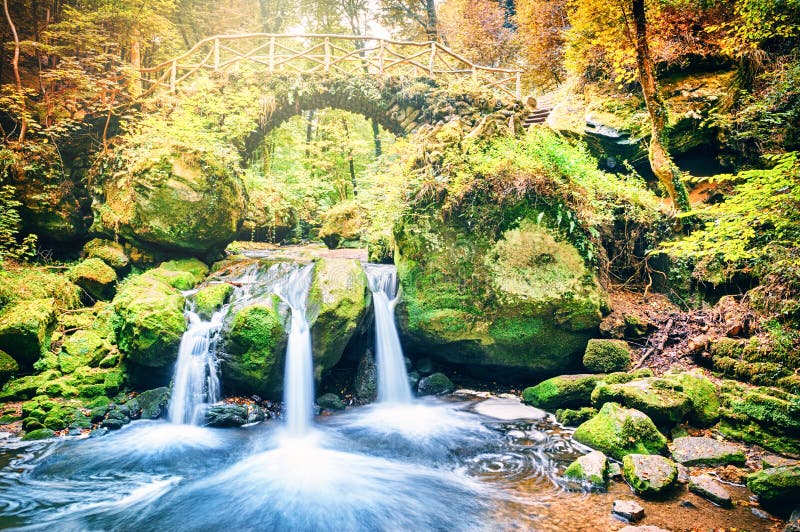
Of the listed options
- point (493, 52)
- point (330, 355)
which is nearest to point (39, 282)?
point (330, 355)

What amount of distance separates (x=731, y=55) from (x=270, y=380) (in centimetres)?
1049

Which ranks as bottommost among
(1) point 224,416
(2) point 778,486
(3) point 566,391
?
(1) point 224,416

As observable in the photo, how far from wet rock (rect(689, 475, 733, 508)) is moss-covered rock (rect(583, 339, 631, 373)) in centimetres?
236

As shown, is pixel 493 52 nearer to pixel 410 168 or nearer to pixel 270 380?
pixel 410 168

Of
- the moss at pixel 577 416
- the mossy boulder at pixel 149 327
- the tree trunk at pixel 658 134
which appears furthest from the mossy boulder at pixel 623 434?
the mossy boulder at pixel 149 327

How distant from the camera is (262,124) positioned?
1290 cm

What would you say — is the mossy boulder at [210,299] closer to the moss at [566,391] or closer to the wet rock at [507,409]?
the wet rock at [507,409]

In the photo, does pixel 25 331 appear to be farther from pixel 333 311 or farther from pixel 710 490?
pixel 710 490

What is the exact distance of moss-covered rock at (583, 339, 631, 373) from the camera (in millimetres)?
6168

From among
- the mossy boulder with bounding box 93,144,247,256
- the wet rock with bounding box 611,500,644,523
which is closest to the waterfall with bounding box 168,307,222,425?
the mossy boulder with bounding box 93,144,247,256

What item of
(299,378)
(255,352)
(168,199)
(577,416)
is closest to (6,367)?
(255,352)

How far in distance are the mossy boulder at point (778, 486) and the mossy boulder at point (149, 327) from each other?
7674 millimetres

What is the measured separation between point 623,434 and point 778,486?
133 centimetres

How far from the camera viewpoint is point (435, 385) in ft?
24.1
